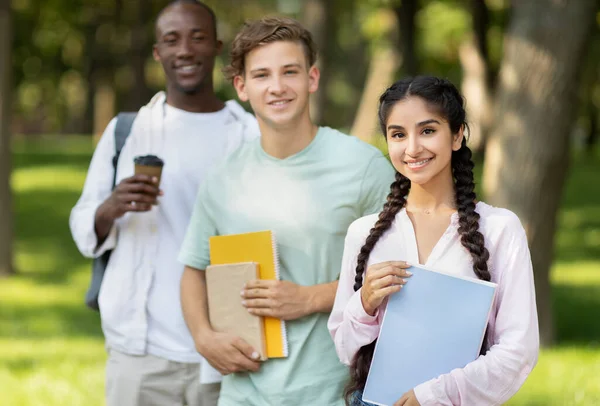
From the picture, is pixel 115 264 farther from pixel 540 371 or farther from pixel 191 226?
pixel 540 371

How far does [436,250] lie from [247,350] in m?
0.84

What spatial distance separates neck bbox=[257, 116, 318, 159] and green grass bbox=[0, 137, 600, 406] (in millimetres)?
4096

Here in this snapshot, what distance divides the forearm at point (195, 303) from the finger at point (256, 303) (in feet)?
0.65

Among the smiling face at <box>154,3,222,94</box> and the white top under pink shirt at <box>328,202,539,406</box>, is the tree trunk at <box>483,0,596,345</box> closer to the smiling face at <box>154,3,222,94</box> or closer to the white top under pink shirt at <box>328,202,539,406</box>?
the smiling face at <box>154,3,222,94</box>

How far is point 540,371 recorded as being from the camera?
785cm

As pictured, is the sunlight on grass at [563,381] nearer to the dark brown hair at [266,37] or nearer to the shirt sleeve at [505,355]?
the dark brown hair at [266,37]

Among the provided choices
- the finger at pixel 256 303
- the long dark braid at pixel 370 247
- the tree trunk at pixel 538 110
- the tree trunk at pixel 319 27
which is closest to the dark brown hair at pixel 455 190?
the long dark braid at pixel 370 247

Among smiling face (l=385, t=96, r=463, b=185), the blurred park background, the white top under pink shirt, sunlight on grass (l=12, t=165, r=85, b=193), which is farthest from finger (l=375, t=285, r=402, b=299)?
sunlight on grass (l=12, t=165, r=85, b=193)

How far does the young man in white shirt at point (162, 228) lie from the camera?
400 cm

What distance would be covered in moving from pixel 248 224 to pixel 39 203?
50.6ft

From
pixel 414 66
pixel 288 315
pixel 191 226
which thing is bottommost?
pixel 288 315

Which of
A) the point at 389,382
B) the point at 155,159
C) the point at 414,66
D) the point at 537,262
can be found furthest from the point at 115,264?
the point at 414,66

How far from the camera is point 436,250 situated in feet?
9.23

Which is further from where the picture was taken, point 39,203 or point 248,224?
point 39,203
